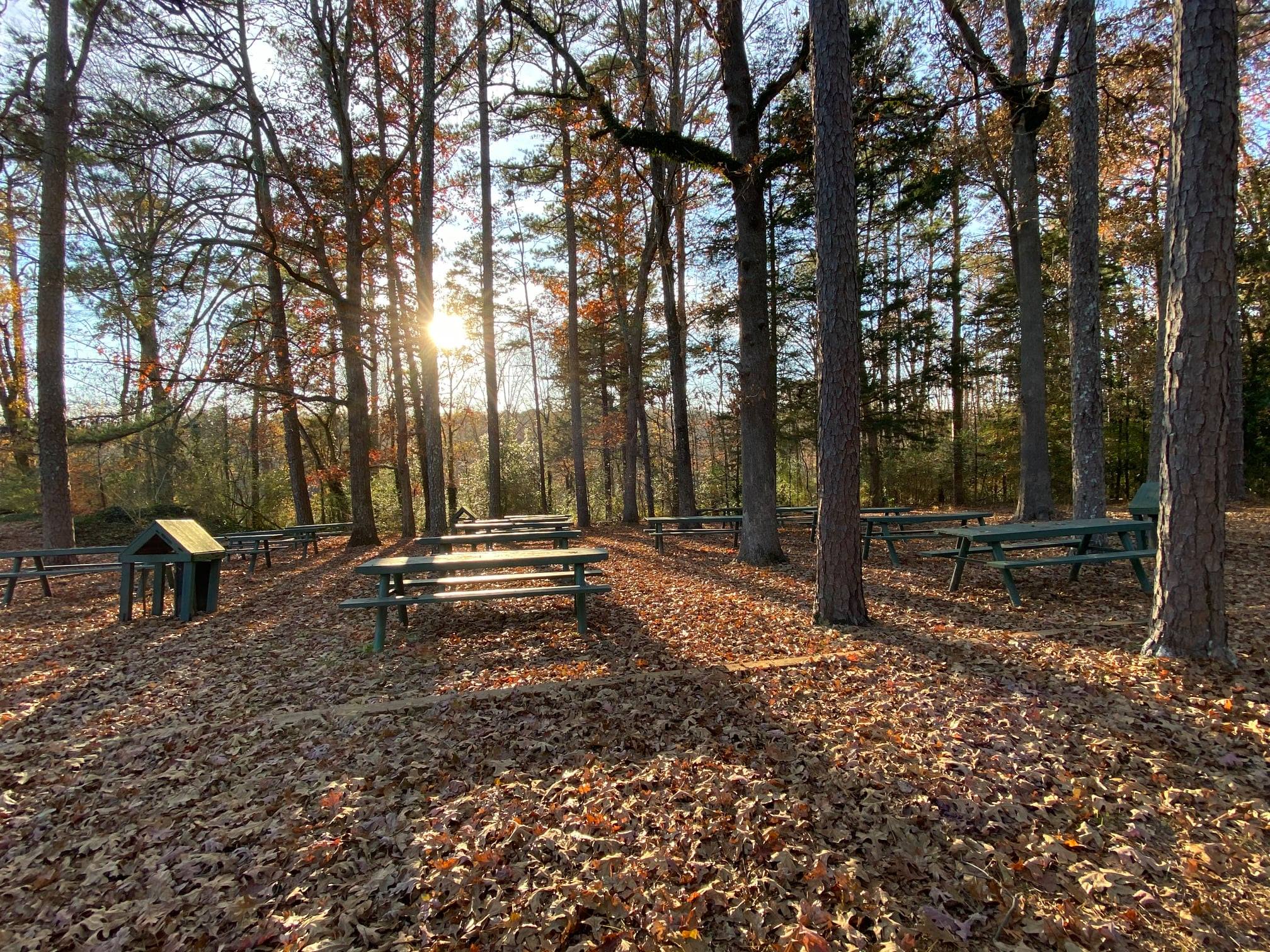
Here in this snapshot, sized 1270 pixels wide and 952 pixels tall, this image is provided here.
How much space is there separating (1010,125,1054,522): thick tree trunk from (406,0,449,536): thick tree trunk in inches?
370

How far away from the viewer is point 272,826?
90.2 inches

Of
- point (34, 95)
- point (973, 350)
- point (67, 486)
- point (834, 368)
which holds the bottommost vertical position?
point (67, 486)

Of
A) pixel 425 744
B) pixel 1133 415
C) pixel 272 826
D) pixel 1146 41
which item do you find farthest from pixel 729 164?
pixel 1133 415

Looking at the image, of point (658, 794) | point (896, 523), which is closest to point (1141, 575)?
point (896, 523)

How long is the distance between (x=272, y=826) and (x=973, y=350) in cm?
1896

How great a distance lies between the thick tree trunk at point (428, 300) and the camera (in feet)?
29.5

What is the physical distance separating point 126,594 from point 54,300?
5.54 meters

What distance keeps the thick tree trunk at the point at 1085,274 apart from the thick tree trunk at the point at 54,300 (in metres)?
13.8

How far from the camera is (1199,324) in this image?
10.2ft

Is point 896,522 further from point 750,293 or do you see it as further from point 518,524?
point 518,524

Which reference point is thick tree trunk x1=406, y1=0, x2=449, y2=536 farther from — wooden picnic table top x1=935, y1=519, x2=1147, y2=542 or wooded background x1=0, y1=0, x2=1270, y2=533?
wooden picnic table top x1=935, y1=519, x2=1147, y2=542

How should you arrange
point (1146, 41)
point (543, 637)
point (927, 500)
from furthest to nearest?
point (927, 500) < point (1146, 41) < point (543, 637)

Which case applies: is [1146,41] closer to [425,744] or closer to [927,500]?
[425,744]

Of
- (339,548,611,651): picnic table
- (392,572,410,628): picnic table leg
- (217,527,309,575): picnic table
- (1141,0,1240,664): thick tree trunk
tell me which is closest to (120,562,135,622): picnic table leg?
(217,527,309,575): picnic table
